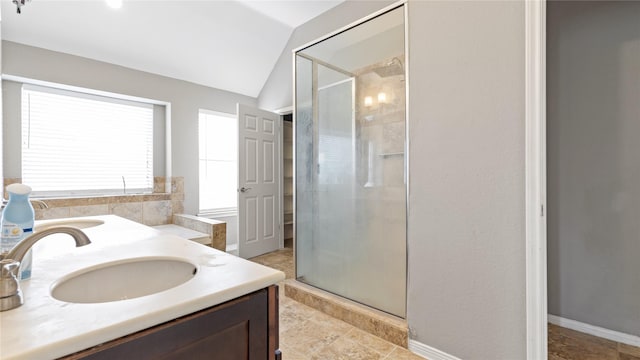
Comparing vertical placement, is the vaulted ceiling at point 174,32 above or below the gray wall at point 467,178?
above

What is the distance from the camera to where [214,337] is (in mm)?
679

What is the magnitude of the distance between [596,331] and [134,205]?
13.8ft

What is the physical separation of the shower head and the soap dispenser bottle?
196 centimetres

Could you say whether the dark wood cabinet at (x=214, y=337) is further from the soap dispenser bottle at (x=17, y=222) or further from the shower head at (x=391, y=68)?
the shower head at (x=391, y=68)

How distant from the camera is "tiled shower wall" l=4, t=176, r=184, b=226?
2750 millimetres

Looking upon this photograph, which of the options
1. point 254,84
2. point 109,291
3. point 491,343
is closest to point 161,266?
point 109,291

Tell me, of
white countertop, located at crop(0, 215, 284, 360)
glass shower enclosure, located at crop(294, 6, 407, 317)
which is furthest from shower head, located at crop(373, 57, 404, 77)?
white countertop, located at crop(0, 215, 284, 360)

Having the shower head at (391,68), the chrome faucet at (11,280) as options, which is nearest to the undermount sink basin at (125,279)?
the chrome faucet at (11,280)

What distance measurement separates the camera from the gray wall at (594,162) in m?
1.90

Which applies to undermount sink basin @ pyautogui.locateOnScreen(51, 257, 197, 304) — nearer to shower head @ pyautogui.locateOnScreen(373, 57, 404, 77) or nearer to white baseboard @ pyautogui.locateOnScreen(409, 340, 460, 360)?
white baseboard @ pyautogui.locateOnScreen(409, 340, 460, 360)

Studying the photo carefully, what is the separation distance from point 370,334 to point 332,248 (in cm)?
70

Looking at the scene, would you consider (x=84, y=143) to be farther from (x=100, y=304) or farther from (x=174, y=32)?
(x=100, y=304)

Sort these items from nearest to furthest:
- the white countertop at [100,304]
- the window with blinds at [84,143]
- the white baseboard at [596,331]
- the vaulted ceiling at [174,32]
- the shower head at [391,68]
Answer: the white countertop at [100,304] → the white baseboard at [596,331] → the shower head at [391,68] → the vaulted ceiling at [174,32] → the window with blinds at [84,143]

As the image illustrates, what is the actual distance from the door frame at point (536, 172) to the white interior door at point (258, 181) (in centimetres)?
294
